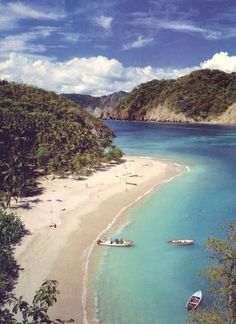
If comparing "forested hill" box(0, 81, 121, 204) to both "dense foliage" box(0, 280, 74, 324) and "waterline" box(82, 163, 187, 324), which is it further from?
"dense foliage" box(0, 280, 74, 324)

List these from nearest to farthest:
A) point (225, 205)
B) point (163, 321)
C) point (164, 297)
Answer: point (163, 321)
point (164, 297)
point (225, 205)

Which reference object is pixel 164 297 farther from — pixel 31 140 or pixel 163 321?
pixel 31 140

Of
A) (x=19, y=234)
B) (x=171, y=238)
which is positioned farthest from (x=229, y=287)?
(x=19, y=234)

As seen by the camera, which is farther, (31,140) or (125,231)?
(31,140)

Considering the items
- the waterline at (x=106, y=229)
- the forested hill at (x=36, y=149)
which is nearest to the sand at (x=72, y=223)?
the waterline at (x=106, y=229)

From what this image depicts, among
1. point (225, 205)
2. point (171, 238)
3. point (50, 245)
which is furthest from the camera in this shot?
point (225, 205)

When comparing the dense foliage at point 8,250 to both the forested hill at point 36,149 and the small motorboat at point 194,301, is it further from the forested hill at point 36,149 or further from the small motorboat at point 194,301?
the small motorboat at point 194,301

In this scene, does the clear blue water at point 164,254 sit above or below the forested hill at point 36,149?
below
